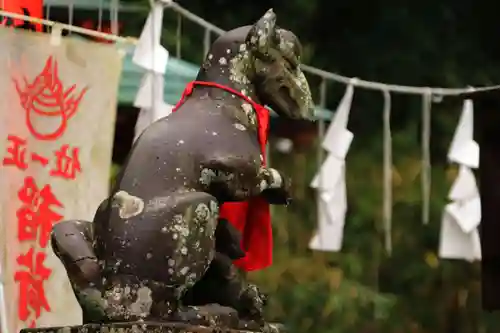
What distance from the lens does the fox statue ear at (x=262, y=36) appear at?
1.00 m

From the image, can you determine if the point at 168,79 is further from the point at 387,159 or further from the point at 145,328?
the point at 145,328

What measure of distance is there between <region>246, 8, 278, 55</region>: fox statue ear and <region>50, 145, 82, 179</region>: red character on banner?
523 mm

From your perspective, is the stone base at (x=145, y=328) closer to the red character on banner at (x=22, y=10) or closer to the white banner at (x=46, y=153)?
the white banner at (x=46, y=153)

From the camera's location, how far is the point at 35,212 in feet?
4.54

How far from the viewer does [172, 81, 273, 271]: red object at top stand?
1.00 m

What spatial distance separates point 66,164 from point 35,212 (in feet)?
0.31

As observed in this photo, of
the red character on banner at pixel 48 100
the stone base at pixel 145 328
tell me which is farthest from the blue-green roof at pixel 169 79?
the stone base at pixel 145 328

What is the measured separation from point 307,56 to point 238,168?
151 centimetres

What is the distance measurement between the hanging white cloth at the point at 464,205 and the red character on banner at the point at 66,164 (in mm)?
731

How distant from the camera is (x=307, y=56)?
2.38m

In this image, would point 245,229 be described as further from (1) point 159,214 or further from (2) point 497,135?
(2) point 497,135

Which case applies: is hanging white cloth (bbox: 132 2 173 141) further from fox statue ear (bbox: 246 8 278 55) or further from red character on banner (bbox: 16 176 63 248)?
fox statue ear (bbox: 246 8 278 55)

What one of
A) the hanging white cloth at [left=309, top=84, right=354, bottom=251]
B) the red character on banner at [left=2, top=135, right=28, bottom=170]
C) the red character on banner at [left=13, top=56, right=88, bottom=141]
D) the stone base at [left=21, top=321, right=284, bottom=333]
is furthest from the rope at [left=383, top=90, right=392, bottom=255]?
→ the stone base at [left=21, top=321, right=284, bottom=333]

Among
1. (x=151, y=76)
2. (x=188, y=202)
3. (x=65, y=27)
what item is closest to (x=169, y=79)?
(x=151, y=76)
